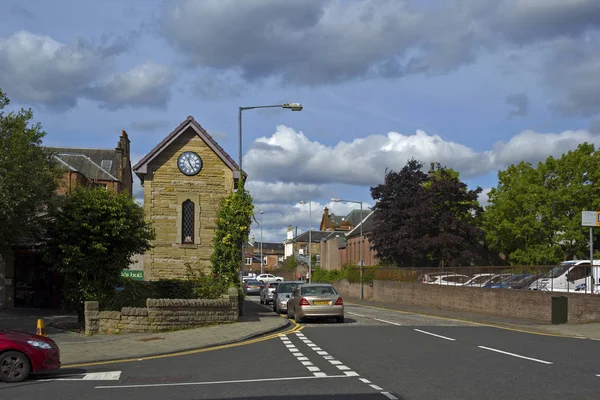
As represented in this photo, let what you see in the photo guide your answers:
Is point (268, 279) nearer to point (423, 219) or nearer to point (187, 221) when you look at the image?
point (423, 219)

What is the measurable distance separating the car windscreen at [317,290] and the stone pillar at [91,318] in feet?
27.2

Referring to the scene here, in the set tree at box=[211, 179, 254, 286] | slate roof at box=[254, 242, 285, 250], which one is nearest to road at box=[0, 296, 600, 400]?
tree at box=[211, 179, 254, 286]

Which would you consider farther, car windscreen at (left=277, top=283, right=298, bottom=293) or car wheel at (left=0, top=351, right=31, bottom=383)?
car windscreen at (left=277, top=283, right=298, bottom=293)

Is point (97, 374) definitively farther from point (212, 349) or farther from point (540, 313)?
point (540, 313)

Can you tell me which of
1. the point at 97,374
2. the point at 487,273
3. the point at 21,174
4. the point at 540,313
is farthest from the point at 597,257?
the point at 97,374

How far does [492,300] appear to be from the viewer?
3284cm

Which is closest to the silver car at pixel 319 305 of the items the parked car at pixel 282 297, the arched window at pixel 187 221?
the parked car at pixel 282 297

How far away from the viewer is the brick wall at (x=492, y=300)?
85.3ft

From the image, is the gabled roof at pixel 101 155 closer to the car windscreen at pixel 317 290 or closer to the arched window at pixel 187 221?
the arched window at pixel 187 221

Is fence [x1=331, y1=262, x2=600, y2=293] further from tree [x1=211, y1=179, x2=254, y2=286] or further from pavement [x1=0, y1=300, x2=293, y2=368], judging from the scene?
tree [x1=211, y1=179, x2=254, y2=286]

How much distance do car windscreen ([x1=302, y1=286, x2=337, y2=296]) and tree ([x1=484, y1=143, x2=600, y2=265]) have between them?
94.5 ft

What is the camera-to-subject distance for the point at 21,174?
22.2 metres

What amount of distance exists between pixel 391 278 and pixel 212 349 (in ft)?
114

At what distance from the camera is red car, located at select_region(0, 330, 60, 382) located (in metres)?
12.0
